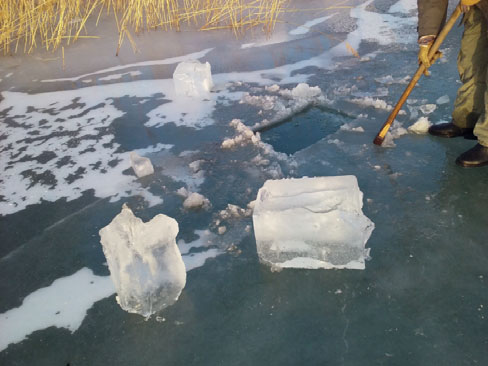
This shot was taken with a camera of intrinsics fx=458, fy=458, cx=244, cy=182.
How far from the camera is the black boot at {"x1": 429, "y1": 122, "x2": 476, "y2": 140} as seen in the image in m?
2.76

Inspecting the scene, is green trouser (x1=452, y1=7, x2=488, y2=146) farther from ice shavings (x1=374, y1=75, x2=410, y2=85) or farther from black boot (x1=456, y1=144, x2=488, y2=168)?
ice shavings (x1=374, y1=75, x2=410, y2=85)

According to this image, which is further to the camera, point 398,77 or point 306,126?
point 398,77

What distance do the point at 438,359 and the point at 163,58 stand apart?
3983mm

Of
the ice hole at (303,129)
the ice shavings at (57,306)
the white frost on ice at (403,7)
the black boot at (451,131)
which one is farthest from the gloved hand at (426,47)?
the white frost on ice at (403,7)

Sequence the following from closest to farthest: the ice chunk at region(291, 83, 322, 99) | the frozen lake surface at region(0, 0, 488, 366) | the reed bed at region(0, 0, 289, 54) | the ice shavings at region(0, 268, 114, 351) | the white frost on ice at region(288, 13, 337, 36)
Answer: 1. the frozen lake surface at region(0, 0, 488, 366)
2. the ice shavings at region(0, 268, 114, 351)
3. the ice chunk at region(291, 83, 322, 99)
4. the reed bed at region(0, 0, 289, 54)
5. the white frost on ice at region(288, 13, 337, 36)

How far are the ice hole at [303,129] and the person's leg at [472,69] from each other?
0.72 meters

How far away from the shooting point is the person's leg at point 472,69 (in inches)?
102

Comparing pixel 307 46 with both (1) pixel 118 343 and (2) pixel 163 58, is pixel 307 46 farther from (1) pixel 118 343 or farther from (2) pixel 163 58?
(1) pixel 118 343

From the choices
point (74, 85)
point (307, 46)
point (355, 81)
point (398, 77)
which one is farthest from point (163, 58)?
point (398, 77)

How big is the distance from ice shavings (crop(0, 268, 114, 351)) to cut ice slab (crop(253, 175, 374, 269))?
0.71 meters

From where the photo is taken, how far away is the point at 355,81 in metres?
3.69

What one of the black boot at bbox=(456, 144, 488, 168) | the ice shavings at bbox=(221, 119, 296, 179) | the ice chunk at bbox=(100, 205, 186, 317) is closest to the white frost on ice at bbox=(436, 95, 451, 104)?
the black boot at bbox=(456, 144, 488, 168)

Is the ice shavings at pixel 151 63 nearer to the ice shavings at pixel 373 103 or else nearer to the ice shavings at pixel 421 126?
the ice shavings at pixel 373 103

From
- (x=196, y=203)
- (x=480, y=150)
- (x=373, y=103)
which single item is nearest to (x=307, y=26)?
(x=373, y=103)
